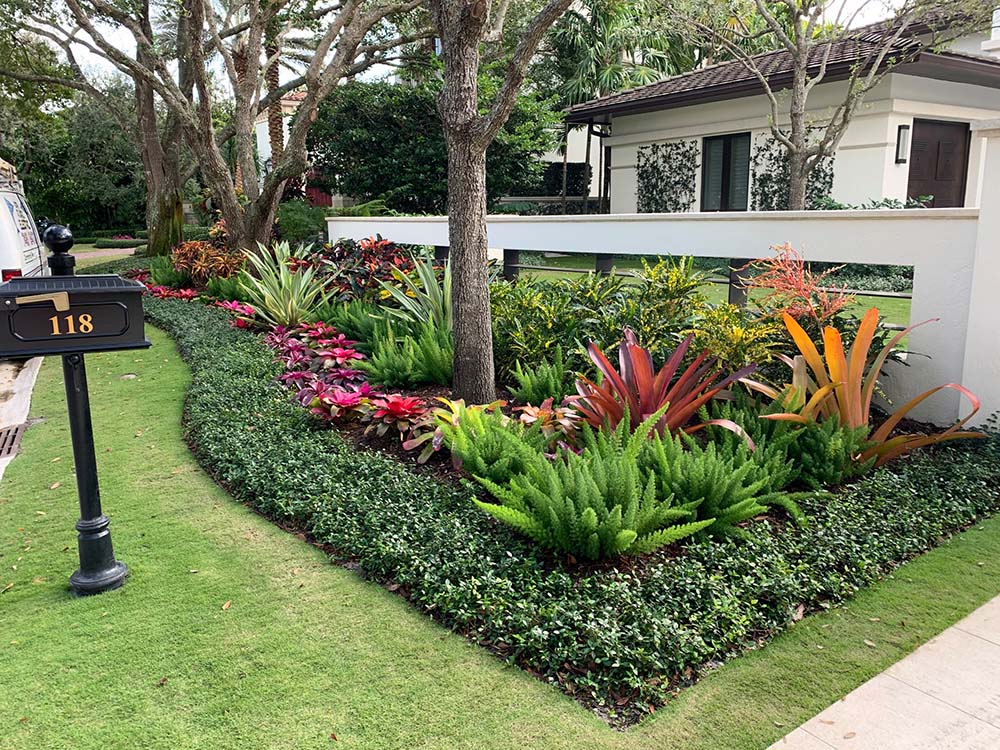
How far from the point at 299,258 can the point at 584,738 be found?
10.1 meters

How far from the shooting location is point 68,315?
327 cm

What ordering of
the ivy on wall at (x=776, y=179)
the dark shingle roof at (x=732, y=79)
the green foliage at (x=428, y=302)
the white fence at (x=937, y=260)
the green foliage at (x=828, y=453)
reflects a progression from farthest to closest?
the ivy on wall at (x=776, y=179)
the dark shingle roof at (x=732, y=79)
the green foliage at (x=428, y=302)
the white fence at (x=937, y=260)
the green foliage at (x=828, y=453)

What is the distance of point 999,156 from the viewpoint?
16.3 feet

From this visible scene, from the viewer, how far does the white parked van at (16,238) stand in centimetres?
856

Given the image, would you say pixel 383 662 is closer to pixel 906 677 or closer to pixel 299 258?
pixel 906 677

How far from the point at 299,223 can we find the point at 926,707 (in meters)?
14.4

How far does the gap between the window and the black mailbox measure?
1559 cm

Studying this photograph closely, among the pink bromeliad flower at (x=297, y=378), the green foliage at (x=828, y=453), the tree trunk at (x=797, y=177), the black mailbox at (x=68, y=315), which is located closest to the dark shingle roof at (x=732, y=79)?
the tree trunk at (x=797, y=177)

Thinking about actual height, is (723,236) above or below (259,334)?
above

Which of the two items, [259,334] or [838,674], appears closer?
[838,674]

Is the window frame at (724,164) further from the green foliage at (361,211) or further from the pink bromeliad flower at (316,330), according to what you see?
the pink bromeliad flower at (316,330)

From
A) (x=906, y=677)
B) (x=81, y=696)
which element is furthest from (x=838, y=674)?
(x=81, y=696)

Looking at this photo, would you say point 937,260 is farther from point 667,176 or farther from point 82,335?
point 667,176

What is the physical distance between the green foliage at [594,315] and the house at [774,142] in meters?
9.18
